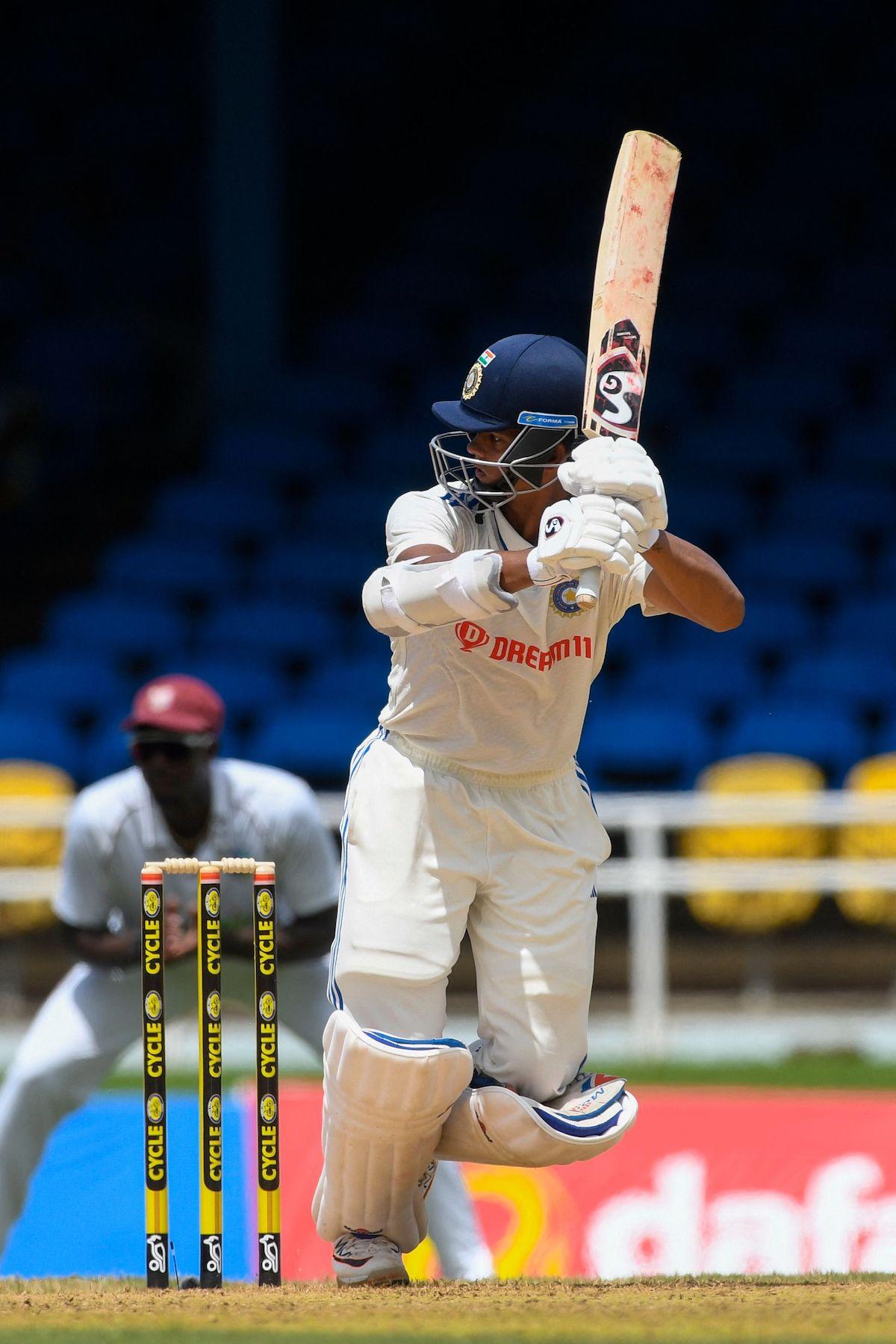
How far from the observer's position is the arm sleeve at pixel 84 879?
5.25 meters

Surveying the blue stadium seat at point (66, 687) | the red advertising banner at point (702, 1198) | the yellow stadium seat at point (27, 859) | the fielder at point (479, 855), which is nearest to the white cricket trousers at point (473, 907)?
the fielder at point (479, 855)

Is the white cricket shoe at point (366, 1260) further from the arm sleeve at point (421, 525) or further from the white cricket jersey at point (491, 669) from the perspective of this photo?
the arm sleeve at point (421, 525)

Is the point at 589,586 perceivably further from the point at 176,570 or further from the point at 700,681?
the point at 176,570

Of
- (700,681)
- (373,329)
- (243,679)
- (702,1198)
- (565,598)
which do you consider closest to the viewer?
(565,598)

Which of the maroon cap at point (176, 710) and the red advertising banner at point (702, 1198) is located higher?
the maroon cap at point (176, 710)

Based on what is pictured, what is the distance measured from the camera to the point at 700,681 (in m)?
8.92

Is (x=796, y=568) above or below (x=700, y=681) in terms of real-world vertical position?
above

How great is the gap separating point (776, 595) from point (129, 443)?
4.56m

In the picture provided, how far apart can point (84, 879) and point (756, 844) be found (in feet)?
11.5

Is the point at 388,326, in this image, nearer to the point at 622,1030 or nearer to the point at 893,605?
the point at 893,605

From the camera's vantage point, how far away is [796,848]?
26.3 ft

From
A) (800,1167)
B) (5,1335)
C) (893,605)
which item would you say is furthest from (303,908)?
(893,605)

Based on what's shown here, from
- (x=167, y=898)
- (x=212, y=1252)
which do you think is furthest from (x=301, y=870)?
(x=212, y=1252)

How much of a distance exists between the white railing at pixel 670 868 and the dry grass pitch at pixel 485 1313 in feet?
11.3
